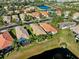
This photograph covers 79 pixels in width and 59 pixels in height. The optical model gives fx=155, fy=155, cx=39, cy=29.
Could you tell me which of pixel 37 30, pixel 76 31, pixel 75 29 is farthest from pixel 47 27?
pixel 76 31

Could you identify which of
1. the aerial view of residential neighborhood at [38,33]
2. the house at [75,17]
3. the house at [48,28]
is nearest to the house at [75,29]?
the aerial view of residential neighborhood at [38,33]

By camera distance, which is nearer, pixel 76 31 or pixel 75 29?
pixel 76 31

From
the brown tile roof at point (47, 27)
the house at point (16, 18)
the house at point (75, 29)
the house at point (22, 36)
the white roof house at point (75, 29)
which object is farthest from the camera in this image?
the house at point (16, 18)

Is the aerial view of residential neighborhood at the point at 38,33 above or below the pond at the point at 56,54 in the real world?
above

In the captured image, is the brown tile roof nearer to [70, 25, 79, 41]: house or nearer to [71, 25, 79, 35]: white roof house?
[71, 25, 79, 35]: white roof house

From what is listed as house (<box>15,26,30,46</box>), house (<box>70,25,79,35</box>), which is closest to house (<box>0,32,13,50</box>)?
house (<box>15,26,30,46</box>)

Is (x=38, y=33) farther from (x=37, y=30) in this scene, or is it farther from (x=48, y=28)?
(x=48, y=28)

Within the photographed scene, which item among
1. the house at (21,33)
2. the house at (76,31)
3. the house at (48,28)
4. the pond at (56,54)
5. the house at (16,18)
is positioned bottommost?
the pond at (56,54)

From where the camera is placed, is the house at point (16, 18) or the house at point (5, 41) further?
the house at point (16, 18)

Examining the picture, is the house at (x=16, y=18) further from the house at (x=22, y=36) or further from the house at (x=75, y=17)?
the house at (x=75, y=17)
